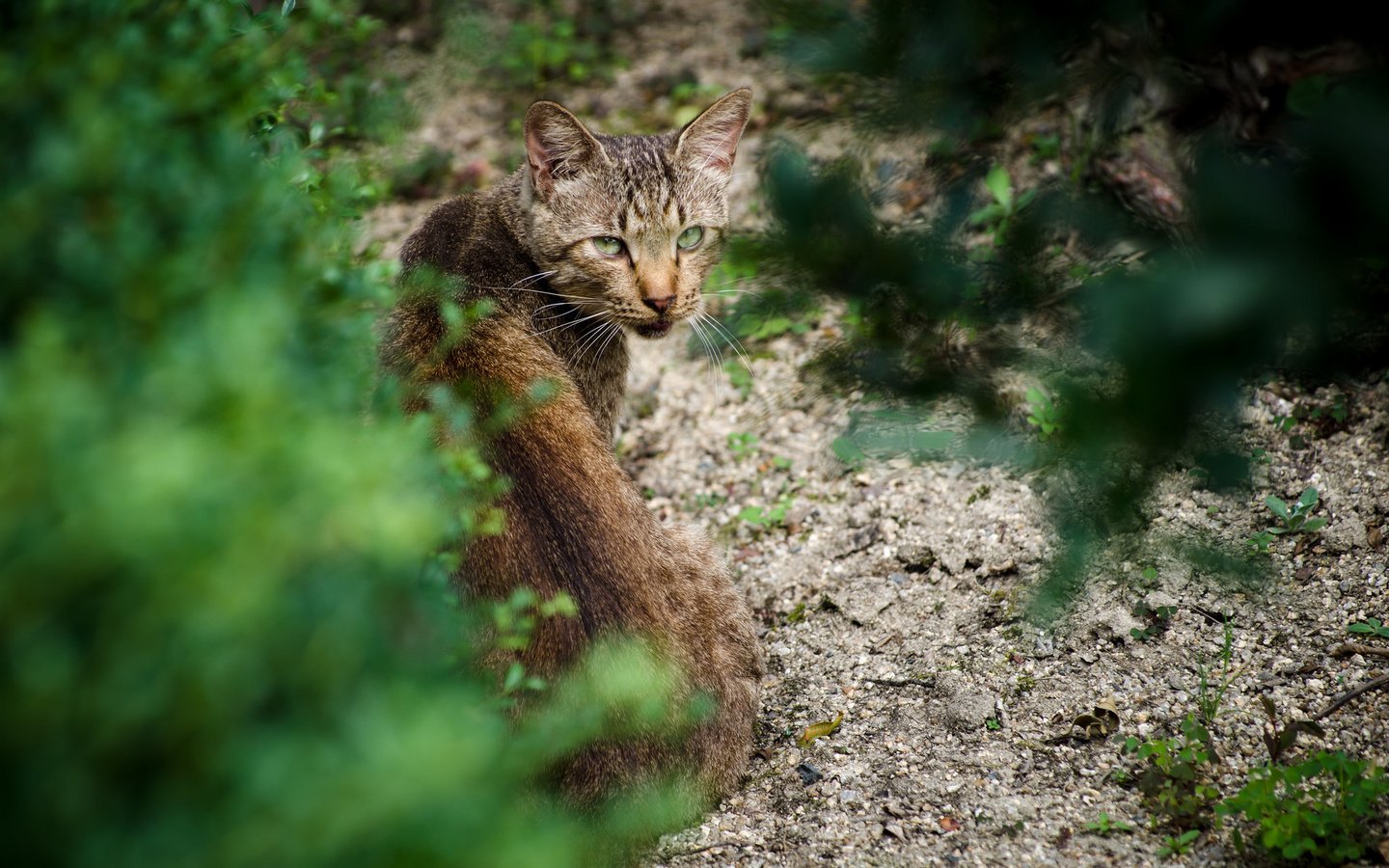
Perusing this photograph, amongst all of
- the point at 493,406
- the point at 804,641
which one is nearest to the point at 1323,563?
the point at 804,641

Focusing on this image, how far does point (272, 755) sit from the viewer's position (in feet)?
3.24

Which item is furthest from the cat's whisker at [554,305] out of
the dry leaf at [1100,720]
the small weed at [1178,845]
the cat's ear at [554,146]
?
the small weed at [1178,845]

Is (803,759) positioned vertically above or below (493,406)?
below

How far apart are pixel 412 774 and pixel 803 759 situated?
2.08 meters

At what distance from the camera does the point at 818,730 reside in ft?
9.94

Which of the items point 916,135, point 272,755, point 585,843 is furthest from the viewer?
point 585,843

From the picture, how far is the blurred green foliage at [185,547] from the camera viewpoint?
3.21 feet

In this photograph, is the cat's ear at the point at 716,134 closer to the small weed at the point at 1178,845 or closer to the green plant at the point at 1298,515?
the green plant at the point at 1298,515

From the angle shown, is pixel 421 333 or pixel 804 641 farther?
pixel 804 641

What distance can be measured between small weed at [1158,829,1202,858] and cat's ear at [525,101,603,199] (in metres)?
2.69

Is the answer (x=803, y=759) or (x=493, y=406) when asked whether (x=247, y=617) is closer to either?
(x=493, y=406)

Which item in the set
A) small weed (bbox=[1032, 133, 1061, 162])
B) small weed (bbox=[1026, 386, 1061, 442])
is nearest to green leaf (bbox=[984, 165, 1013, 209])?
small weed (bbox=[1032, 133, 1061, 162])

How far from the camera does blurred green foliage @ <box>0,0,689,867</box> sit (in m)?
0.98

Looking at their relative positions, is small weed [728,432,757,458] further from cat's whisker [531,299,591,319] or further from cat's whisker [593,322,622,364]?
cat's whisker [531,299,591,319]
